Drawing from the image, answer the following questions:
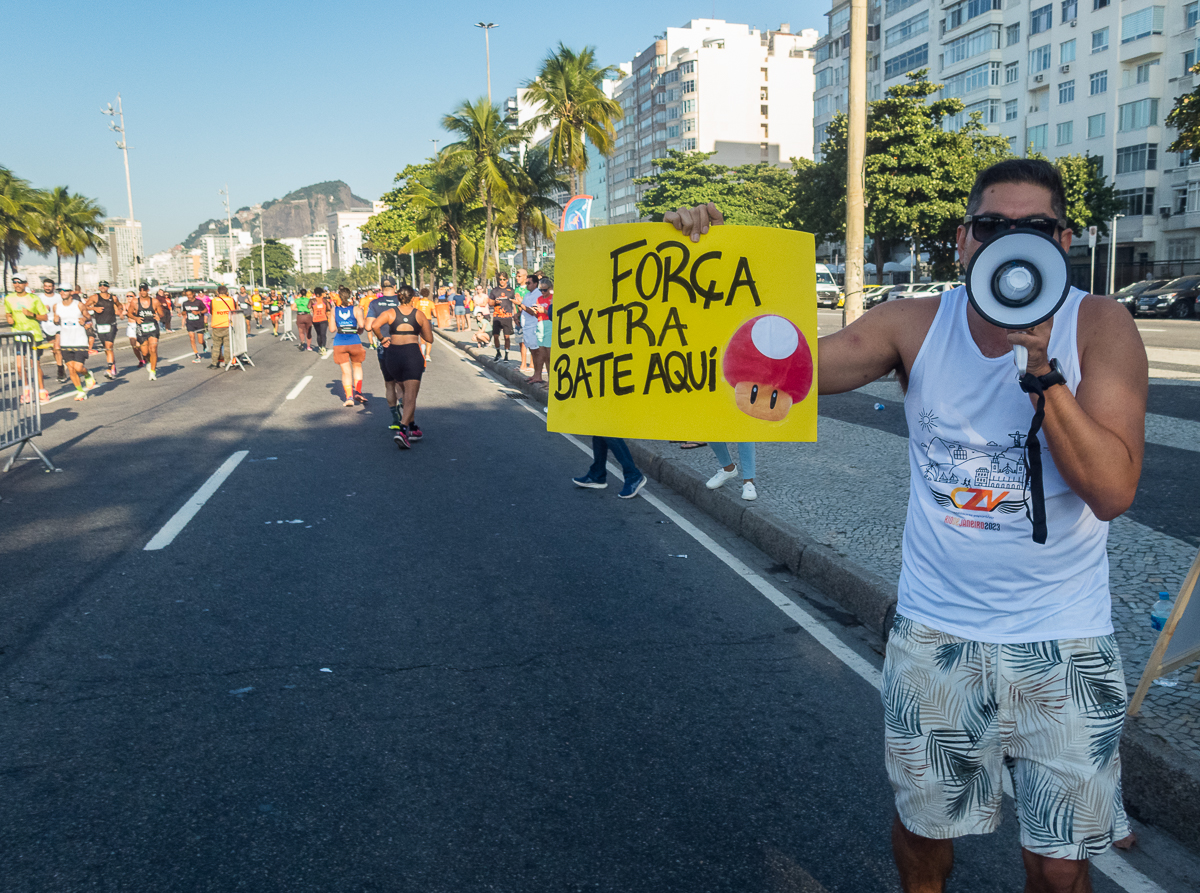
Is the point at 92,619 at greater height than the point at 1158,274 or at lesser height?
lesser

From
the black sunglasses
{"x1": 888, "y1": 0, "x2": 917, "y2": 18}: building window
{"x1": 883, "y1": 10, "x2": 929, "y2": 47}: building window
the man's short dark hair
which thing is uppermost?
{"x1": 888, "y1": 0, "x2": 917, "y2": 18}: building window

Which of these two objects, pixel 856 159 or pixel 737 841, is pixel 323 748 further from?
pixel 856 159

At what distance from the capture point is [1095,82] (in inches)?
2058

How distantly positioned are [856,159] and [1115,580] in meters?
7.58

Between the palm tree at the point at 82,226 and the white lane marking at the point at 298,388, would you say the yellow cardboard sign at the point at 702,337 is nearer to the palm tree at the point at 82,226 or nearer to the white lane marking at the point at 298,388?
the white lane marking at the point at 298,388

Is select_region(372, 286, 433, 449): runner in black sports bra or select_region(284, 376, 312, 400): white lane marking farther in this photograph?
select_region(284, 376, 312, 400): white lane marking

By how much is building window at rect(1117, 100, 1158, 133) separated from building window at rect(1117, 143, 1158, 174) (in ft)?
3.26

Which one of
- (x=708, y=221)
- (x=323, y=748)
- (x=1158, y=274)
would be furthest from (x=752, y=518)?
(x=1158, y=274)

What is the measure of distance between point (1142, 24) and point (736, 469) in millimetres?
52796

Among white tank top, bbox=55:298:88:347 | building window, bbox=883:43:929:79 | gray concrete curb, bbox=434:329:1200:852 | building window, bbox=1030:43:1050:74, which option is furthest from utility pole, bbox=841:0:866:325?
building window, bbox=883:43:929:79

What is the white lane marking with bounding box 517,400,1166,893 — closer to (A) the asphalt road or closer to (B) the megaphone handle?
(A) the asphalt road

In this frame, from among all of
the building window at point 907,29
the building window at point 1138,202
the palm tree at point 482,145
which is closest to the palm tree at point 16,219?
the palm tree at point 482,145

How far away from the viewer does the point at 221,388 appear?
691 inches

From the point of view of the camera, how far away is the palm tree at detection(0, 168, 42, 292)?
55094 mm
